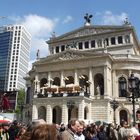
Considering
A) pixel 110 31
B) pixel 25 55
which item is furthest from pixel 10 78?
pixel 110 31

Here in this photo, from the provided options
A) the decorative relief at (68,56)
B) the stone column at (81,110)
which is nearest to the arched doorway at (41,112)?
the stone column at (81,110)

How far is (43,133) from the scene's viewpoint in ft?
10.7

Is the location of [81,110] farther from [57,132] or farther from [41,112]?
[57,132]

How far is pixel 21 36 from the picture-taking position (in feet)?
571

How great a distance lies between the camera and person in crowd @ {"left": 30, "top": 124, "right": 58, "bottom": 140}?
3259 millimetres

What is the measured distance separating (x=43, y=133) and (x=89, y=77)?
48049 mm

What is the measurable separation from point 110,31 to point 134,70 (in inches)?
421

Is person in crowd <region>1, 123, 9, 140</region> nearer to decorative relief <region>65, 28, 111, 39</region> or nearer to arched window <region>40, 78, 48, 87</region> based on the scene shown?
arched window <region>40, 78, 48, 87</region>

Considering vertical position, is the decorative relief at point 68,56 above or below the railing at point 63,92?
above

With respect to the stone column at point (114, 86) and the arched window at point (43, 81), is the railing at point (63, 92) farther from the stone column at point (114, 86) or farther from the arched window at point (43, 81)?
the arched window at point (43, 81)

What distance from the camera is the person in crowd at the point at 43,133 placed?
326 centimetres

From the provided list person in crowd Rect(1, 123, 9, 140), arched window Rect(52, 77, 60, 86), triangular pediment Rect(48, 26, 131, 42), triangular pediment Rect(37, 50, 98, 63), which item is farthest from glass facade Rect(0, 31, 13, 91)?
person in crowd Rect(1, 123, 9, 140)

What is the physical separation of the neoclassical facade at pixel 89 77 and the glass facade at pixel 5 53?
10323cm

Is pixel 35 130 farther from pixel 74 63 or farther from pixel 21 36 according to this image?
pixel 21 36
